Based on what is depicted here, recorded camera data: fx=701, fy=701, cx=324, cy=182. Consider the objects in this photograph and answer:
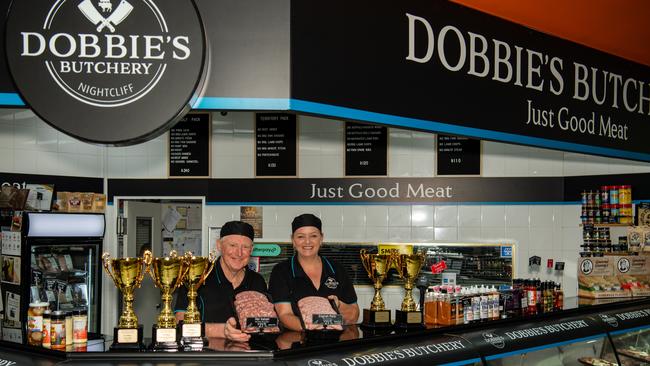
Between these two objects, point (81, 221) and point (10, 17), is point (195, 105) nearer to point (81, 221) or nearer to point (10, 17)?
point (10, 17)

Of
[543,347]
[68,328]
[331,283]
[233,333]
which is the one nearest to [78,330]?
[68,328]

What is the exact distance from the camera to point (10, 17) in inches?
93.3

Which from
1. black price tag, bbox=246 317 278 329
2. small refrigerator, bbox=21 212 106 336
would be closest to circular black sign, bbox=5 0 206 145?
black price tag, bbox=246 317 278 329

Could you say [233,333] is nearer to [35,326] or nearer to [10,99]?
[35,326]

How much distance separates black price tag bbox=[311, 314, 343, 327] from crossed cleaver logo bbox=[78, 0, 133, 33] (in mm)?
1695

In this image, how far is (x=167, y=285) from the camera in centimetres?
317

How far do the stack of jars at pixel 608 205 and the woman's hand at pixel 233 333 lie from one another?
14.8 feet

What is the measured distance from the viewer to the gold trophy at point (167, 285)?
296 centimetres

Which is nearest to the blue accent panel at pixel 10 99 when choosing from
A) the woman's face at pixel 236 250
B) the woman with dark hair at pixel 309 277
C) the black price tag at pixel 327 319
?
the woman's face at pixel 236 250

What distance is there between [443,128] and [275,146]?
4.77 metres

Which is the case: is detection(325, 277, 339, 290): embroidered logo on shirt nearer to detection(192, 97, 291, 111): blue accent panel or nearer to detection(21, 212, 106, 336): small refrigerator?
detection(192, 97, 291, 111): blue accent panel

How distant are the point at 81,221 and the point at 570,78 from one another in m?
5.16

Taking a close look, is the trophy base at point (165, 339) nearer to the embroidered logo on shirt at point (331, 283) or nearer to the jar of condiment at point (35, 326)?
the jar of condiment at point (35, 326)

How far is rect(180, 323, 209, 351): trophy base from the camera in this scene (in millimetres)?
2957
